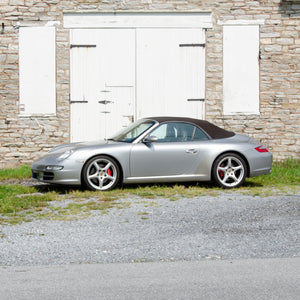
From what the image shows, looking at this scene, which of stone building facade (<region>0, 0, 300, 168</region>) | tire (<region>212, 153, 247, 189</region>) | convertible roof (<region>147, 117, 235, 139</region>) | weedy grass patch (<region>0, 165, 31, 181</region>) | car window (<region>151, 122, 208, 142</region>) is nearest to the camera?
tire (<region>212, 153, 247, 189</region>)

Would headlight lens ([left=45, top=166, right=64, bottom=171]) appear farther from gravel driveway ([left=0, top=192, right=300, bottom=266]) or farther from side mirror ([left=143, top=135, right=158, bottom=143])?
gravel driveway ([left=0, top=192, right=300, bottom=266])

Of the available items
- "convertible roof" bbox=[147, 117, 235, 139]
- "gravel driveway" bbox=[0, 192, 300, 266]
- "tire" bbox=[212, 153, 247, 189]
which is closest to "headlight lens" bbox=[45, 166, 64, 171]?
"gravel driveway" bbox=[0, 192, 300, 266]

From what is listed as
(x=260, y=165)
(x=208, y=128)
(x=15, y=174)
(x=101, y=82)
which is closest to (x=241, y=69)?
(x=101, y=82)

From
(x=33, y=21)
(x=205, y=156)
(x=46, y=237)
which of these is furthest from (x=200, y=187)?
(x=33, y=21)

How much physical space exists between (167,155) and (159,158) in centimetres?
15

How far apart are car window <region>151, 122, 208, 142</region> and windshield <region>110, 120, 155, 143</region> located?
0.24 meters

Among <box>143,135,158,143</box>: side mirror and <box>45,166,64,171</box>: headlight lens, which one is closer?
<box>45,166,64,171</box>: headlight lens

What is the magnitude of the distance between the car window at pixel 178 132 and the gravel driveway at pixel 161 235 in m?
2.26

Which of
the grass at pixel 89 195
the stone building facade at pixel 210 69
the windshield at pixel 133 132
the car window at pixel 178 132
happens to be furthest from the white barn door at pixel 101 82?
the car window at pixel 178 132

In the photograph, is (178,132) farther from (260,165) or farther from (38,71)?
(38,71)

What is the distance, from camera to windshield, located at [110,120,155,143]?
399 inches

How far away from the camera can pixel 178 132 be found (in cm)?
1025

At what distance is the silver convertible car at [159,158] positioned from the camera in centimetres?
950

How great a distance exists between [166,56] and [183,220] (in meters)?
8.39
